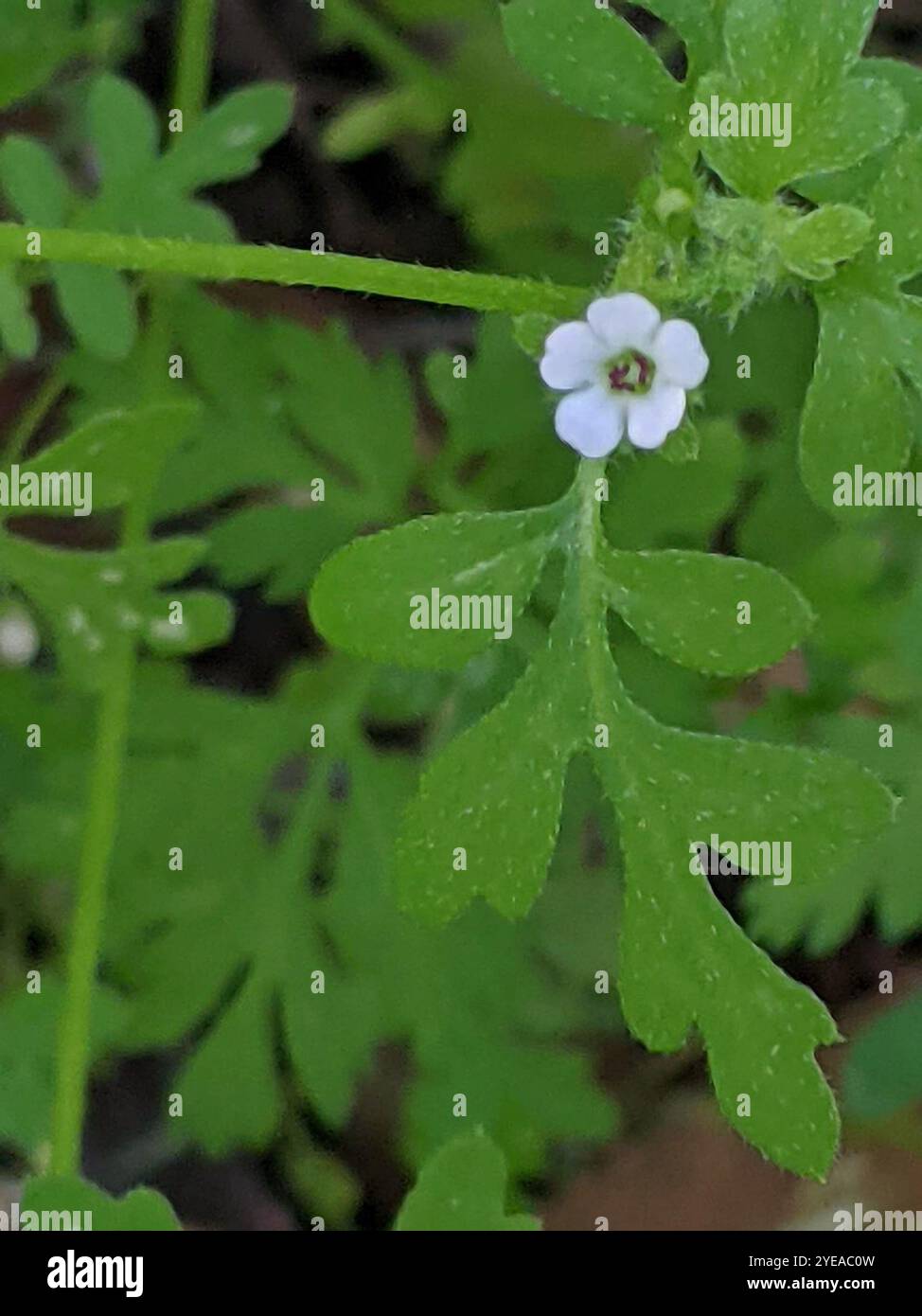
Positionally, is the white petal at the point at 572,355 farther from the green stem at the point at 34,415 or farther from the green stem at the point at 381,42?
the green stem at the point at 381,42

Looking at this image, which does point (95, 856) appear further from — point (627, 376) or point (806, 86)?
point (806, 86)

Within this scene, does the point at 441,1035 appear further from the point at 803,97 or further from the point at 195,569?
the point at 803,97

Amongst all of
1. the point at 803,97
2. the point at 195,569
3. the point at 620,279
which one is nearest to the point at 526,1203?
the point at 195,569

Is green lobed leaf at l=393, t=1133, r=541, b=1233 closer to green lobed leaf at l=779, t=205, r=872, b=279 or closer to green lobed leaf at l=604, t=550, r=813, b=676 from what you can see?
green lobed leaf at l=604, t=550, r=813, b=676

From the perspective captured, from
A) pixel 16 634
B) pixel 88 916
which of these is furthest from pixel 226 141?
pixel 88 916

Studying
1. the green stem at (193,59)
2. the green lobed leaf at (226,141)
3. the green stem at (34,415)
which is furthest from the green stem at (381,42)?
the green stem at (34,415)
